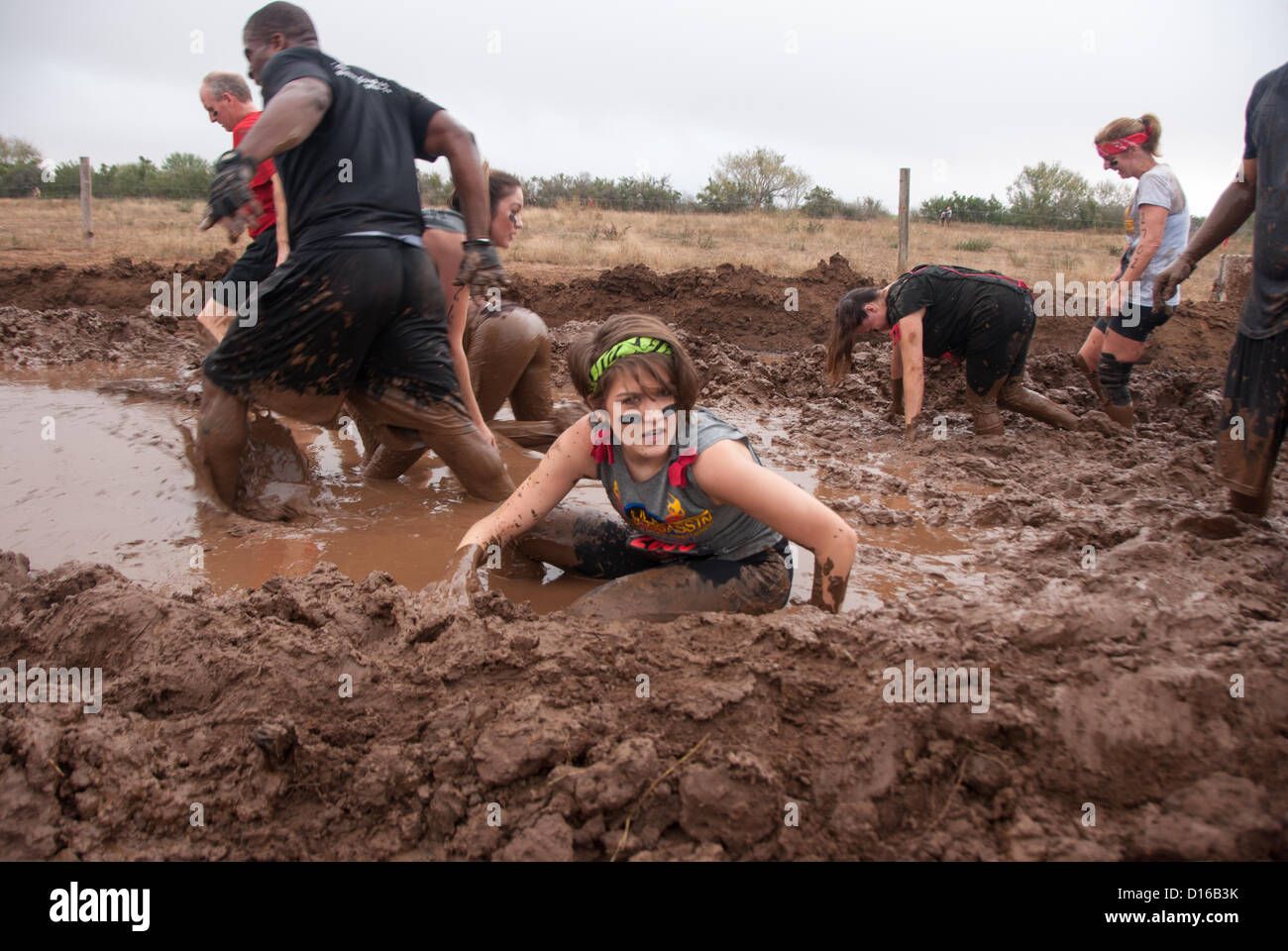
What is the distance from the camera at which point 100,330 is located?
27.8 feet

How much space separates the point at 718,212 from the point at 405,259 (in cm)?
2339

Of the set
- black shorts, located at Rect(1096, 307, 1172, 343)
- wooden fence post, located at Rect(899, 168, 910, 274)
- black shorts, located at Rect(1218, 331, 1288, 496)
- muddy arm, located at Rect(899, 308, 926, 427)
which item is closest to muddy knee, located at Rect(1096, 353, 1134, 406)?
black shorts, located at Rect(1096, 307, 1172, 343)

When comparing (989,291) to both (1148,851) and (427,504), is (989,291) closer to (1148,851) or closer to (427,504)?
(427,504)

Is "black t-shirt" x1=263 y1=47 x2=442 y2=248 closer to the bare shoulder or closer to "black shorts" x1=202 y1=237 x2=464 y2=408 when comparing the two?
"black shorts" x1=202 y1=237 x2=464 y2=408

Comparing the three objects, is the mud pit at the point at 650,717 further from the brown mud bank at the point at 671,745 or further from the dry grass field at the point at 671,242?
the dry grass field at the point at 671,242

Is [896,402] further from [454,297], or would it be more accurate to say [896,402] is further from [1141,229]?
[454,297]

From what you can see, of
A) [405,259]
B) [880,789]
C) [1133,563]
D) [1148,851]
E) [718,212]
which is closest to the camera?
[1148,851]

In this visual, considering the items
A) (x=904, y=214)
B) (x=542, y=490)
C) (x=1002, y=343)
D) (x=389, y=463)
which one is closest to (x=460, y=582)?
(x=542, y=490)

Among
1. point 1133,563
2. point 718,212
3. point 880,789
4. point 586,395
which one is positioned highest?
point 718,212

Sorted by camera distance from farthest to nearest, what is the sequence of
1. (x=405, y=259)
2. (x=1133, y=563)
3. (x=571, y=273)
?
(x=571, y=273) → (x=405, y=259) → (x=1133, y=563)

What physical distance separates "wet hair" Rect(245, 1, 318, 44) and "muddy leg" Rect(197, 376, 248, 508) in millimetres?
1521

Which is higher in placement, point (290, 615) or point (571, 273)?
point (571, 273)

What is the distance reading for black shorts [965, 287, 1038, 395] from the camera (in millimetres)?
5527

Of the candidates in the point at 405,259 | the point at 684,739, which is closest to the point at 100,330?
the point at 405,259
